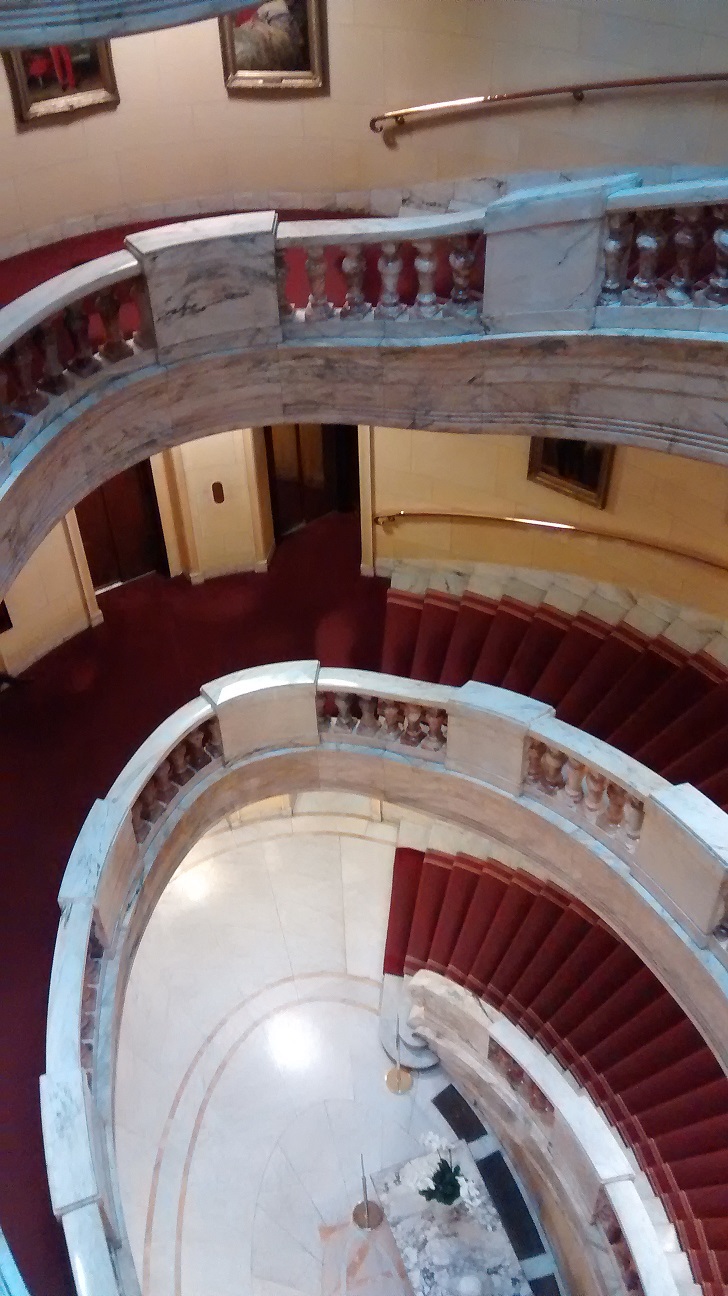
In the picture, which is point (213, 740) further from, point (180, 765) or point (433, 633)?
point (433, 633)

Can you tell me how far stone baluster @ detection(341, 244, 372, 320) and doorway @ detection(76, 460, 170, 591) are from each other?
3678 millimetres

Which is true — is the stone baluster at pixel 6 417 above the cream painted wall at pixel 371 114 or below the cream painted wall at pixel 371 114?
below

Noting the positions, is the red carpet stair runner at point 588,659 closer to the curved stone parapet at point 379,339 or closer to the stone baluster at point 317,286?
the curved stone parapet at point 379,339

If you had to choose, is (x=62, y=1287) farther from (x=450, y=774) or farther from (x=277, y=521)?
(x=277, y=521)

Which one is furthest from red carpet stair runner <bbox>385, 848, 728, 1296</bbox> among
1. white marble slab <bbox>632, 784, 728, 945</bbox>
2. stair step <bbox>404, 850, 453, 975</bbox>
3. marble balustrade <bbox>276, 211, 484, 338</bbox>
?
marble balustrade <bbox>276, 211, 484, 338</bbox>

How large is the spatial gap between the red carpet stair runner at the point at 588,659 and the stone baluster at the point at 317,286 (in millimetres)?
3693

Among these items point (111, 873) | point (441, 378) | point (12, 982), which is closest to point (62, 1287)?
point (12, 982)

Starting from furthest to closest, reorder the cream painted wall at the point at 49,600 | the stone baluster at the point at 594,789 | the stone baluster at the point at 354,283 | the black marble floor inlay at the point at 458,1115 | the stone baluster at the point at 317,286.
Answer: the black marble floor inlay at the point at 458,1115
the cream painted wall at the point at 49,600
the stone baluster at the point at 594,789
the stone baluster at the point at 317,286
the stone baluster at the point at 354,283

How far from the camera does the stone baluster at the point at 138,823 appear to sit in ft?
25.2

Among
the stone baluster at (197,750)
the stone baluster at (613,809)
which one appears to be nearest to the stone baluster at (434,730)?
the stone baluster at (613,809)

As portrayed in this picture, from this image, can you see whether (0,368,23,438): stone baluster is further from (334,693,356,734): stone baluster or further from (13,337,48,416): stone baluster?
(334,693,356,734): stone baluster

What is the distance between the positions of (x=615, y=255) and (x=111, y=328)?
3.14 m

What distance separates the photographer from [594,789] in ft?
26.8

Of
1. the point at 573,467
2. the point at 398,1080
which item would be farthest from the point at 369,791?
the point at 573,467
